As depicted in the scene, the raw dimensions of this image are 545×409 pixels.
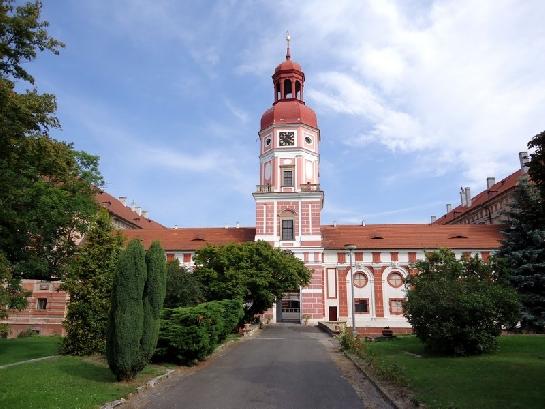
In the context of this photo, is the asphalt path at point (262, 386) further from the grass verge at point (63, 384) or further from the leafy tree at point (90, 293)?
the leafy tree at point (90, 293)

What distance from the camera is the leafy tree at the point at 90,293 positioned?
1762cm

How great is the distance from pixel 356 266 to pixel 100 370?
115 feet

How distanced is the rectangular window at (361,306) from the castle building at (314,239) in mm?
95

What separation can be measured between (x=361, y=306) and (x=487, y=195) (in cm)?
2390

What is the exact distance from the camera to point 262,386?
43.5ft

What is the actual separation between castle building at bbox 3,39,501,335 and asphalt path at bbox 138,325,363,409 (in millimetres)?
26017

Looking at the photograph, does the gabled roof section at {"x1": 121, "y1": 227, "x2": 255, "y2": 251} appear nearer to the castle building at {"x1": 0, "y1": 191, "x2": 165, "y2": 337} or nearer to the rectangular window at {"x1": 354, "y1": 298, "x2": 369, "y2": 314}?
the castle building at {"x1": 0, "y1": 191, "x2": 165, "y2": 337}

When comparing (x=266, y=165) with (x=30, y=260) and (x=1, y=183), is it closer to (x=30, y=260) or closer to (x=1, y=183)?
(x=30, y=260)

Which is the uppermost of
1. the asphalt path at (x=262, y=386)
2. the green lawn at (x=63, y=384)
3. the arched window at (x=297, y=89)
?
the arched window at (x=297, y=89)

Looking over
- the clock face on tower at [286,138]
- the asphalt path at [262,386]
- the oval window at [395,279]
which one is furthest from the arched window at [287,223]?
the asphalt path at [262,386]

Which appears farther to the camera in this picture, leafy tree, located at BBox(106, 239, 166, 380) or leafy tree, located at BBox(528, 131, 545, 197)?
leafy tree, located at BBox(106, 239, 166, 380)

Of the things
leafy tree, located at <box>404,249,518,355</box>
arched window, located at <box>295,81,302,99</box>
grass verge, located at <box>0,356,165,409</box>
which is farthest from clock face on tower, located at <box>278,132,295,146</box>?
grass verge, located at <box>0,356,165,409</box>

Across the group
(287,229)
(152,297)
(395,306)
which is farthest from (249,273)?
(152,297)

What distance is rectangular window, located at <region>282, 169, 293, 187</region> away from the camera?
47250 mm
